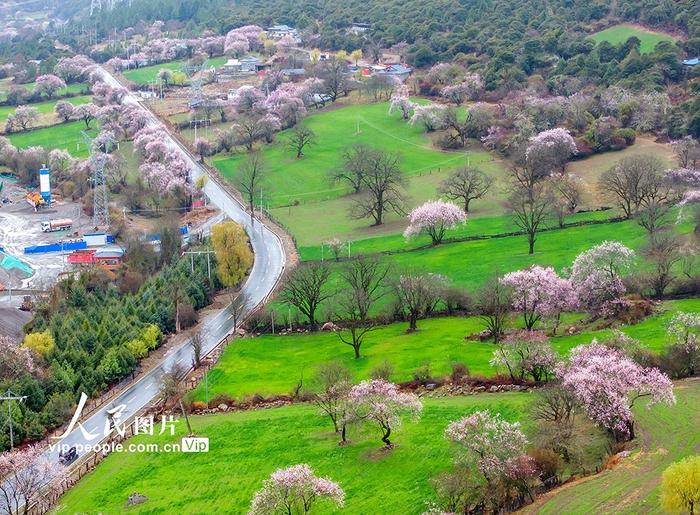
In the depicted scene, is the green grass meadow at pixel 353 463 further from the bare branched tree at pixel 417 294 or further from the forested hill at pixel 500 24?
the forested hill at pixel 500 24

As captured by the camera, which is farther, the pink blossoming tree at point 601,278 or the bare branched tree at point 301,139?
the bare branched tree at point 301,139

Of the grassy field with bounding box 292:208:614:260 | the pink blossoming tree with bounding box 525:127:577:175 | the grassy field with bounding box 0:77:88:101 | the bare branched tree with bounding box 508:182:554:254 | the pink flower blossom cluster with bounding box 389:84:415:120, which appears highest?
the grassy field with bounding box 0:77:88:101

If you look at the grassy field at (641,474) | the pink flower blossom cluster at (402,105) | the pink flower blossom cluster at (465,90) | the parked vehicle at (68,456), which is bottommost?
the parked vehicle at (68,456)

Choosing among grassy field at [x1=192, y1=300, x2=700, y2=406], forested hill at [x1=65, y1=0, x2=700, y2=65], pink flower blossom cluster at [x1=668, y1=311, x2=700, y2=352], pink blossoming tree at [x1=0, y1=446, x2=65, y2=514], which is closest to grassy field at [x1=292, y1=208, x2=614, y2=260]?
grassy field at [x1=192, y1=300, x2=700, y2=406]

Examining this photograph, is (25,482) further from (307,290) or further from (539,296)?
(539,296)

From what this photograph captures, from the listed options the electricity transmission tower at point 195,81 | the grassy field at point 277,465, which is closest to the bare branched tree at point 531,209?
the grassy field at point 277,465

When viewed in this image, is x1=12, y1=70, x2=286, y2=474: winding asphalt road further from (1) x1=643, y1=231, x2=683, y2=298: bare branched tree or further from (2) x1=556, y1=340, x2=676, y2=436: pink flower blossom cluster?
(1) x1=643, y1=231, x2=683, y2=298: bare branched tree
